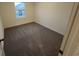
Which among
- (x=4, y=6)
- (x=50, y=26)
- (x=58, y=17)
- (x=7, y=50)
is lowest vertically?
(x=7, y=50)

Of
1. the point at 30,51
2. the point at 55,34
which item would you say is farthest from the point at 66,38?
the point at 55,34

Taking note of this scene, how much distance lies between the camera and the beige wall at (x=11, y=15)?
13.0 feet

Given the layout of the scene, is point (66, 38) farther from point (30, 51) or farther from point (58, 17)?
point (58, 17)

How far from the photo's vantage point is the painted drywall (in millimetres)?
3400

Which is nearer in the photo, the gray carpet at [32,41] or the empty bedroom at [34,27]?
the gray carpet at [32,41]

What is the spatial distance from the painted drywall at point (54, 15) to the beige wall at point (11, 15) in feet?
1.07

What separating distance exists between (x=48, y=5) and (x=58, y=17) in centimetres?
67

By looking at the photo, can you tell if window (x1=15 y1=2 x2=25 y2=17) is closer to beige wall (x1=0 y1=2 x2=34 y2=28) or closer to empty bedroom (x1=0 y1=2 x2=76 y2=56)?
empty bedroom (x1=0 y1=2 x2=76 y2=56)

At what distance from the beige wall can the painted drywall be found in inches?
12.8

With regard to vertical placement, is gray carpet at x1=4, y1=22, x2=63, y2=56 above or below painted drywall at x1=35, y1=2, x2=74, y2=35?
below

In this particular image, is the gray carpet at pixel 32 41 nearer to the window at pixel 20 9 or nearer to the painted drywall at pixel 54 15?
the painted drywall at pixel 54 15

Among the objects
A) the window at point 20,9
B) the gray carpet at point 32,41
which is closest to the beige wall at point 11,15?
the window at point 20,9

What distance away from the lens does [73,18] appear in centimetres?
106

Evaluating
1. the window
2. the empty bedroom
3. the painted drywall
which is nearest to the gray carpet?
the empty bedroom
